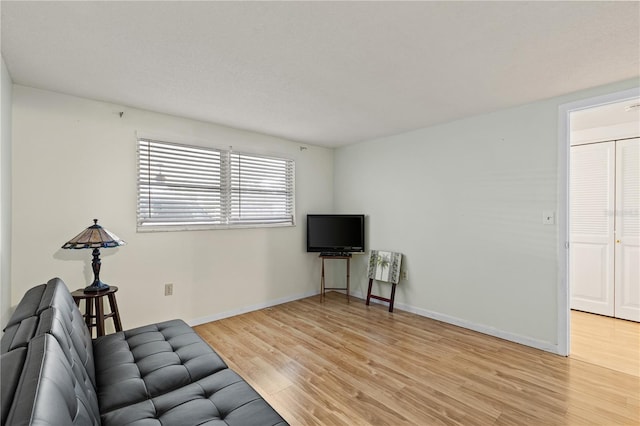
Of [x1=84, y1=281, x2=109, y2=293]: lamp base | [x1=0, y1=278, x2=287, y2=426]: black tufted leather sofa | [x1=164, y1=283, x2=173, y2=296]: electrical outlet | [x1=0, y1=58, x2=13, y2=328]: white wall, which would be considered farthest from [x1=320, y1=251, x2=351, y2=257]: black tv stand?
[x1=0, y1=58, x2=13, y2=328]: white wall

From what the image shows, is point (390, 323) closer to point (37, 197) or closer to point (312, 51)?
point (312, 51)

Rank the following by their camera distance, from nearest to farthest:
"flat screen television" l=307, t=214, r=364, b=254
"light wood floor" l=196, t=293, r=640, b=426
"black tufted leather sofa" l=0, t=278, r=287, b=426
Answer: "black tufted leather sofa" l=0, t=278, r=287, b=426 < "light wood floor" l=196, t=293, r=640, b=426 < "flat screen television" l=307, t=214, r=364, b=254

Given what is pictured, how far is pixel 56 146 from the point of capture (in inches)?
105

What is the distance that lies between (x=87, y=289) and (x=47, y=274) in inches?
17.4

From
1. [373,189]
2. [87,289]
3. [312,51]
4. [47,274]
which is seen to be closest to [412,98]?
[312,51]

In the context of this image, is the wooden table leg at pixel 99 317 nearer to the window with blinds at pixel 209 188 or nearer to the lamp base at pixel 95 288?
the lamp base at pixel 95 288

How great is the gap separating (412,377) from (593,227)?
11.0 feet

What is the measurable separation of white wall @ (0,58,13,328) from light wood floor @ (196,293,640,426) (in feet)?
5.41

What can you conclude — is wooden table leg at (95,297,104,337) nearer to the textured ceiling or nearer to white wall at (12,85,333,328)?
white wall at (12,85,333,328)

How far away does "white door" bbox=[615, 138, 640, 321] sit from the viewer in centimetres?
356

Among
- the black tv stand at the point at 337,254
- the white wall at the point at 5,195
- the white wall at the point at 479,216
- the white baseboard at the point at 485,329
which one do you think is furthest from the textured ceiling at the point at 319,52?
the white baseboard at the point at 485,329

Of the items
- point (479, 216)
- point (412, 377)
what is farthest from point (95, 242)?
point (479, 216)

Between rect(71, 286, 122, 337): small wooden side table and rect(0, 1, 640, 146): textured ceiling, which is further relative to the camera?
rect(71, 286, 122, 337): small wooden side table

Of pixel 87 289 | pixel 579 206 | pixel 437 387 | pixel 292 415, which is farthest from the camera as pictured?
pixel 579 206
